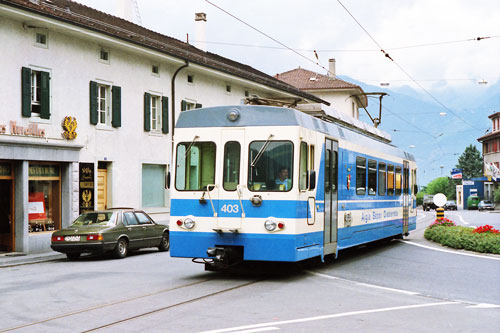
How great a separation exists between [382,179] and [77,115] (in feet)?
35.4

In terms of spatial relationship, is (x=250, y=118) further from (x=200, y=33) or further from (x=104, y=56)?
(x=200, y=33)

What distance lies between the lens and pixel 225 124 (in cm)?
1253

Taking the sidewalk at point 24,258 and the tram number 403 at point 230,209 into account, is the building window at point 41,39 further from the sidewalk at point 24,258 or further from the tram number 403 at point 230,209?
the tram number 403 at point 230,209

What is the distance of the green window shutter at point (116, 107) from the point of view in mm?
25553

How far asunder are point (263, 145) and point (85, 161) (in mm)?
13248

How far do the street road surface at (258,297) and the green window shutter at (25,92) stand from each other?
6.13 m

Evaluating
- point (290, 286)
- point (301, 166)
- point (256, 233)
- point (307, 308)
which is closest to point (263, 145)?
point (301, 166)

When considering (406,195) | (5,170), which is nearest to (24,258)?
(5,170)

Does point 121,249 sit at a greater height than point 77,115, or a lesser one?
lesser

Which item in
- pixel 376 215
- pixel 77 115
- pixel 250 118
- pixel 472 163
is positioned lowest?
pixel 376 215

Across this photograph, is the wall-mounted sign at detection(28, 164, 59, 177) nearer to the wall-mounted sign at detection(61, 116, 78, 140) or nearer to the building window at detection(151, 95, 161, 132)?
the wall-mounted sign at detection(61, 116, 78, 140)

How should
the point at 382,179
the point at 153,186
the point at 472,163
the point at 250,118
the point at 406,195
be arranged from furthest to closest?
1. the point at 472,163
2. the point at 153,186
3. the point at 406,195
4. the point at 382,179
5. the point at 250,118

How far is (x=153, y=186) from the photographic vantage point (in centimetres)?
2862

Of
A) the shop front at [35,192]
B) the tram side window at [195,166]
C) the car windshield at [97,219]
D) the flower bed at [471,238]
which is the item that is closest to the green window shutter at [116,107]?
the shop front at [35,192]
